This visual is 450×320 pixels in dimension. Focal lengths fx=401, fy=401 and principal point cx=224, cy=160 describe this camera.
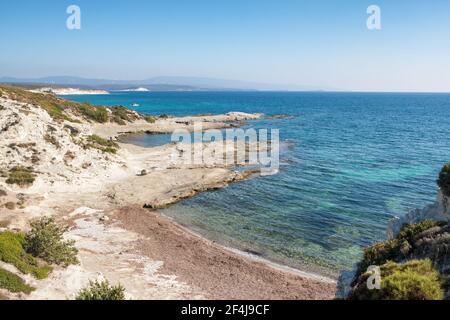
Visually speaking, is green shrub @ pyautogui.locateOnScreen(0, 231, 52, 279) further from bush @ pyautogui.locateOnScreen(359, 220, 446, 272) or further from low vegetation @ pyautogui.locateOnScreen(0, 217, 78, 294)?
bush @ pyautogui.locateOnScreen(359, 220, 446, 272)

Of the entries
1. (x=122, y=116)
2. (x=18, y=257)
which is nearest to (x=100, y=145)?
(x=18, y=257)

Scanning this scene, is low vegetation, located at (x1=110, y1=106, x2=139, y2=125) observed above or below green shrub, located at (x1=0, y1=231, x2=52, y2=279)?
above

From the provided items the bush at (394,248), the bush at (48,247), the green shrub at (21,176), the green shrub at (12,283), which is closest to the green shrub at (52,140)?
the green shrub at (21,176)

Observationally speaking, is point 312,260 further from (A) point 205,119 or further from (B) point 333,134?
(A) point 205,119

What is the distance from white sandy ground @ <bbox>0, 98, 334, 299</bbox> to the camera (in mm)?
19578

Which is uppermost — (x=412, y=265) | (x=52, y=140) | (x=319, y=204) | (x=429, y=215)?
(x=52, y=140)

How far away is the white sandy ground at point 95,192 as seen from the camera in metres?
19.6

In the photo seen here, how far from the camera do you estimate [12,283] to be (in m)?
16.1

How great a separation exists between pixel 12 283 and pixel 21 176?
69.8 feet

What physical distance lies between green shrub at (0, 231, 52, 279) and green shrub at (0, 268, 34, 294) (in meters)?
0.91

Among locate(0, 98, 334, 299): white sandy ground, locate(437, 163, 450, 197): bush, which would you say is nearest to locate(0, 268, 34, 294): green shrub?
locate(0, 98, 334, 299): white sandy ground

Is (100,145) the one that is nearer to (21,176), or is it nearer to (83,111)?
(21,176)

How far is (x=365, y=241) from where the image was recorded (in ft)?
90.1
